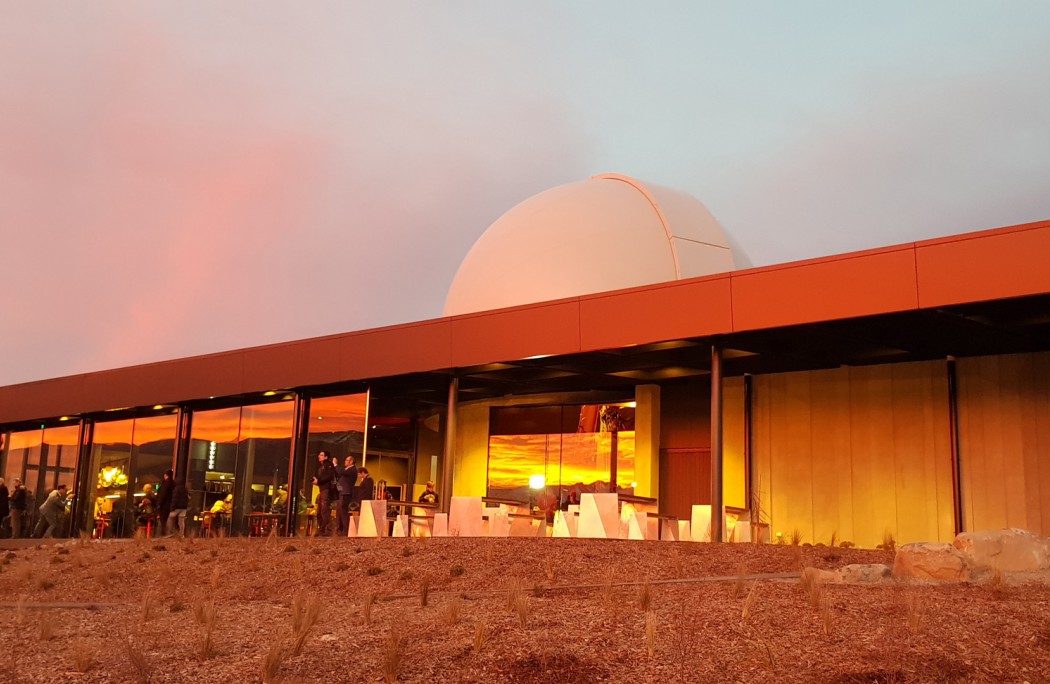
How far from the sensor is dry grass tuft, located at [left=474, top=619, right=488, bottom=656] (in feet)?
25.5

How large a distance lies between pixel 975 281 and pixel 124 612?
10.6m

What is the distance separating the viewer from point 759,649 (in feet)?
24.6

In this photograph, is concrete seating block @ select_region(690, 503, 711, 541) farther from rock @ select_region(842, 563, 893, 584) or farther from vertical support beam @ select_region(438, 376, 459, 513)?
rock @ select_region(842, 563, 893, 584)

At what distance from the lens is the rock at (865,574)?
33.9ft

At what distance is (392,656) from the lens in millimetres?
7398

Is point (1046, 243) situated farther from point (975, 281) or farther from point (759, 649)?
point (759, 649)

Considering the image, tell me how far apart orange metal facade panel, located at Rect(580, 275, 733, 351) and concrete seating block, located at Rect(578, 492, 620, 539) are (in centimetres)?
263

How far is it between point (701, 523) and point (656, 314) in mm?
3534

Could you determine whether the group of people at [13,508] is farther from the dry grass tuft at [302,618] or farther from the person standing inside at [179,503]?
the dry grass tuft at [302,618]

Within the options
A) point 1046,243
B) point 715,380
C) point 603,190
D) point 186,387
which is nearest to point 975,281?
point 1046,243

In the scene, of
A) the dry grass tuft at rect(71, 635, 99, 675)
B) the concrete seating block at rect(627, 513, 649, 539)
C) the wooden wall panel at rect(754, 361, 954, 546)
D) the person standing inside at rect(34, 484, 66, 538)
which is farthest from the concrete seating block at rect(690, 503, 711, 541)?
the person standing inside at rect(34, 484, 66, 538)

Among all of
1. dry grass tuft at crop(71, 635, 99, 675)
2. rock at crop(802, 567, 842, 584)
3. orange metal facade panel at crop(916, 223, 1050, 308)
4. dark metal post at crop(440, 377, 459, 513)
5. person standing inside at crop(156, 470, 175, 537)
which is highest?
orange metal facade panel at crop(916, 223, 1050, 308)

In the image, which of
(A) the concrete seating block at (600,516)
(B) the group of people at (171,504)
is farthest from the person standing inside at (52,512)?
(A) the concrete seating block at (600,516)

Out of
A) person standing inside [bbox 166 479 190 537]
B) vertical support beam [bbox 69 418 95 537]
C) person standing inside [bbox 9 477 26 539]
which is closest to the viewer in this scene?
person standing inside [bbox 166 479 190 537]
